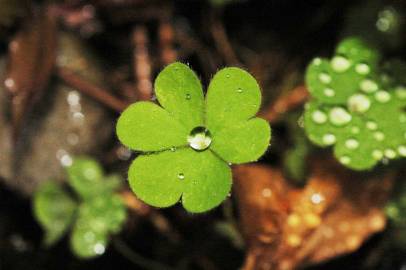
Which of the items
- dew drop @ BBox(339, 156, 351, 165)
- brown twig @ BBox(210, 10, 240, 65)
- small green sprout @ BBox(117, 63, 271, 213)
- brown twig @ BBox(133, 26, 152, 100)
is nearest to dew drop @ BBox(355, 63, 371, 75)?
dew drop @ BBox(339, 156, 351, 165)

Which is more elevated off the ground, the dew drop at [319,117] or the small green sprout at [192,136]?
the small green sprout at [192,136]

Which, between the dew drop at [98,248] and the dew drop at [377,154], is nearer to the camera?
the dew drop at [377,154]

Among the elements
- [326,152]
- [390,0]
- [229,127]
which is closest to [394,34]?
[390,0]

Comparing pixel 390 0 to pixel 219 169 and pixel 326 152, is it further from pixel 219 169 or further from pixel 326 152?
pixel 219 169

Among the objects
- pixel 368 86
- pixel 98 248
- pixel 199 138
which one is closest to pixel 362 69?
pixel 368 86

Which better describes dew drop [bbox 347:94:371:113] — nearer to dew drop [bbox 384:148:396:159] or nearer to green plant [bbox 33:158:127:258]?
dew drop [bbox 384:148:396:159]

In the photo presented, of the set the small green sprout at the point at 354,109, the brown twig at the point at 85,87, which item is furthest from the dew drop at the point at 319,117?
the brown twig at the point at 85,87

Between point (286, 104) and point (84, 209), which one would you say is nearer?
point (84, 209)

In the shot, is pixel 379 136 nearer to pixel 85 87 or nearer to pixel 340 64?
pixel 340 64

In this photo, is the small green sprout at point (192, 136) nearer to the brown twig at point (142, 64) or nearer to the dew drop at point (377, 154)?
the dew drop at point (377, 154)
